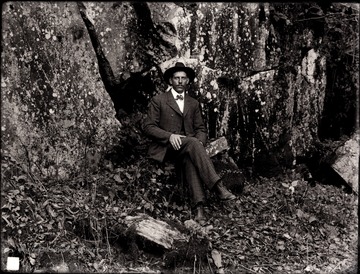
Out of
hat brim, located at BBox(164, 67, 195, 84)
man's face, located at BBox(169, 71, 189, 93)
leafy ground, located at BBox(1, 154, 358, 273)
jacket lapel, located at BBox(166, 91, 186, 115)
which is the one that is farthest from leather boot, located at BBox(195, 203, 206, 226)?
hat brim, located at BBox(164, 67, 195, 84)

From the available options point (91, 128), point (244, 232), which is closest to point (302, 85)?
point (244, 232)

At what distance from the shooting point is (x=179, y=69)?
7375mm

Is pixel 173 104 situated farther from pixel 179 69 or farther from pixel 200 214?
pixel 200 214

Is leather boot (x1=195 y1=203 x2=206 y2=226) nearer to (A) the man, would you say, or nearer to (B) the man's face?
(A) the man

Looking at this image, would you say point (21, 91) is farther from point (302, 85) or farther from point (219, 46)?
point (302, 85)

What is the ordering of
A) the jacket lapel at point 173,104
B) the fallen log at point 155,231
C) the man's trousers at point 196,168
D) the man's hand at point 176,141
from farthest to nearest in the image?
the jacket lapel at point 173,104
the man's hand at point 176,141
the man's trousers at point 196,168
the fallen log at point 155,231

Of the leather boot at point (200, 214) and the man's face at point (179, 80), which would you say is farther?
the man's face at point (179, 80)

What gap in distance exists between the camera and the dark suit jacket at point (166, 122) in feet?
23.2

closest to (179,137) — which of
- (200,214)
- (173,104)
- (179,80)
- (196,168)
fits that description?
(196,168)

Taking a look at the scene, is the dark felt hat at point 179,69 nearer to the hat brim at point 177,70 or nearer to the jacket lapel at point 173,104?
the hat brim at point 177,70

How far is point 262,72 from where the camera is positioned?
886 cm

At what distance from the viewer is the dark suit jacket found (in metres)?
7.08

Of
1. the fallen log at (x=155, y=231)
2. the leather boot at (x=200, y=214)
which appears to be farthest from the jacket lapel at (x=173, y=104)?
the fallen log at (x=155, y=231)

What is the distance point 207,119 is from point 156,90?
100 centimetres
